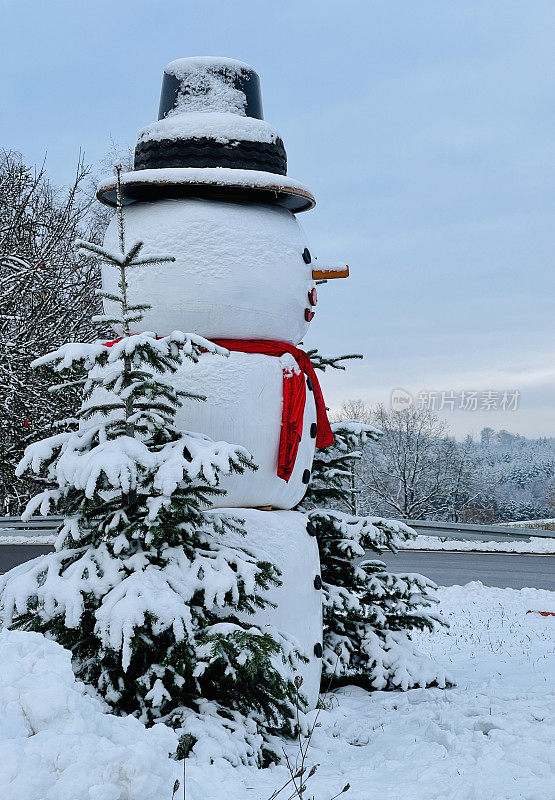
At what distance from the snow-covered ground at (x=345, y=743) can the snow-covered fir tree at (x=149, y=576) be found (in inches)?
16.0

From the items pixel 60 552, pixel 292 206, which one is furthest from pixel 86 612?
pixel 292 206

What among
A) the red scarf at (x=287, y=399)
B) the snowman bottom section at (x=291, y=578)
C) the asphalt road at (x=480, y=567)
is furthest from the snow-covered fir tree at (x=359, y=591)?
the asphalt road at (x=480, y=567)

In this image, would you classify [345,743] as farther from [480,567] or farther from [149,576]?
[480,567]

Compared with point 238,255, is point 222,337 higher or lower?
lower

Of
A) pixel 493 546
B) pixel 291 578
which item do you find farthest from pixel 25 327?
pixel 493 546

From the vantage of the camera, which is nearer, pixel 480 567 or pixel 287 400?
pixel 287 400

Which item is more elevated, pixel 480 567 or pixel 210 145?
pixel 210 145

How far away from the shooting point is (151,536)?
412cm

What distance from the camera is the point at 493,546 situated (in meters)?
18.2

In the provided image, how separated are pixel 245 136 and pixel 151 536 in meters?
2.79

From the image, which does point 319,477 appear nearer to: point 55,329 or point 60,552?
point 60,552

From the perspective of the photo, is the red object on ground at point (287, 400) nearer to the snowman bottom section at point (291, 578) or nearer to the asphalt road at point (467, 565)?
the snowman bottom section at point (291, 578)

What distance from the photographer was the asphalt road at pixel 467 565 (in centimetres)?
1396

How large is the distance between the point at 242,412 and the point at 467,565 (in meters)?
11.7
